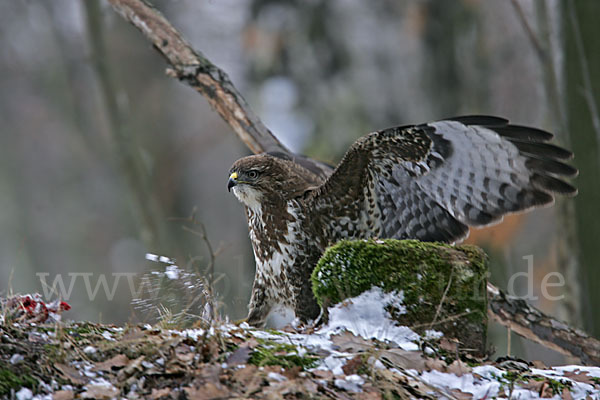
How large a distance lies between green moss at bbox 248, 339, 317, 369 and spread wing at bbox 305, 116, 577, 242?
1650mm

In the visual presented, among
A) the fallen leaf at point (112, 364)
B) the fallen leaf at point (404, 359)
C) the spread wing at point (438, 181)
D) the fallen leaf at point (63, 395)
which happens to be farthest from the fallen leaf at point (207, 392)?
the spread wing at point (438, 181)

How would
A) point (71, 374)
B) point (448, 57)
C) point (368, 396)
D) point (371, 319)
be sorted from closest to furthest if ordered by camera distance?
point (71, 374) < point (368, 396) < point (371, 319) < point (448, 57)

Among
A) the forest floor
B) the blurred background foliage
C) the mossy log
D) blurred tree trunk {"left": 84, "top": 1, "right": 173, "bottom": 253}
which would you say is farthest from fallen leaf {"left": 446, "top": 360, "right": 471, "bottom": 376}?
blurred tree trunk {"left": 84, "top": 1, "right": 173, "bottom": 253}

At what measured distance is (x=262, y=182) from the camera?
16.8ft

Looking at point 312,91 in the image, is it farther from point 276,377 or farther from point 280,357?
point 276,377

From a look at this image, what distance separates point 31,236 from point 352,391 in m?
17.5

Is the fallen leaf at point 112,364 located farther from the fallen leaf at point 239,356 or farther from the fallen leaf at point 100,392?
the fallen leaf at point 239,356

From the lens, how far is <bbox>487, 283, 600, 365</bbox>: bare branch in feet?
17.5

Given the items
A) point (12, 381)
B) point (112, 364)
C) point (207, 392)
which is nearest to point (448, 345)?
point (207, 392)

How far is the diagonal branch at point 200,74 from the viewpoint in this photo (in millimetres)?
6211

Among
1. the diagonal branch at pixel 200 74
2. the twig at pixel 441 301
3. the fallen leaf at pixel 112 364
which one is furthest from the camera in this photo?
the diagonal branch at pixel 200 74

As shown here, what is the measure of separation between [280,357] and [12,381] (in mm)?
1226

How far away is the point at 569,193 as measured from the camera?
4.40 metres

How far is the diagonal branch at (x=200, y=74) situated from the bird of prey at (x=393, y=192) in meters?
1.16
